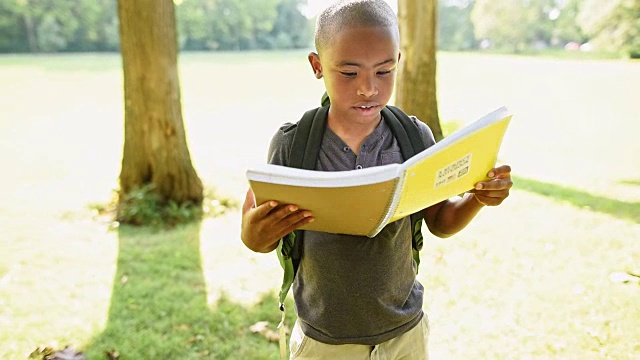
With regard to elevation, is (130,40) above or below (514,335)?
above

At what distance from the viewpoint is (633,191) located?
219 inches

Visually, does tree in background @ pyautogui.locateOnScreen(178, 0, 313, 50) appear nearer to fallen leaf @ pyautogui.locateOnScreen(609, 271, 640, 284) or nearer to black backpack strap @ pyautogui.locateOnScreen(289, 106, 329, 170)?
fallen leaf @ pyautogui.locateOnScreen(609, 271, 640, 284)

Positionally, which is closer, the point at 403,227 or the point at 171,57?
the point at 403,227

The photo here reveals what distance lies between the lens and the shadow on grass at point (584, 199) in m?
4.70

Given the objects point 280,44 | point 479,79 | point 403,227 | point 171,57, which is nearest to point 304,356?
point 403,227

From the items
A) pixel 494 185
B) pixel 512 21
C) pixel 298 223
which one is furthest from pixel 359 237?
pixel 512 21

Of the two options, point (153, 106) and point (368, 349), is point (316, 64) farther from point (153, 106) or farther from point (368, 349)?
point (153, 106)

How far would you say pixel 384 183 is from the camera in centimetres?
107

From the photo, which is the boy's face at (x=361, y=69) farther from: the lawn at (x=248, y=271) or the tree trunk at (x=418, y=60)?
the tree trunk at (x=418, y=60)

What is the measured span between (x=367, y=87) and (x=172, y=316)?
232cm

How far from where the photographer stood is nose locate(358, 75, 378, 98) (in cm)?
131

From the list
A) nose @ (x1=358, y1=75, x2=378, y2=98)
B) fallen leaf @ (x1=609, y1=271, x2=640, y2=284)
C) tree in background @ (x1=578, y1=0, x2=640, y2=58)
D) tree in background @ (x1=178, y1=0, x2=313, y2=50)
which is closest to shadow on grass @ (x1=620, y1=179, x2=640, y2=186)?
fallen leaf @ (x1=609, y1=271, x2=640, y2=284)

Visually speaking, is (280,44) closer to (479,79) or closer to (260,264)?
(479,79)

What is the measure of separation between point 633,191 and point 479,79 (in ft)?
52.8
